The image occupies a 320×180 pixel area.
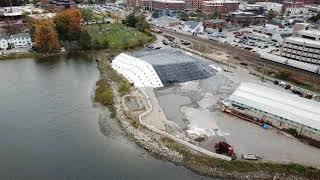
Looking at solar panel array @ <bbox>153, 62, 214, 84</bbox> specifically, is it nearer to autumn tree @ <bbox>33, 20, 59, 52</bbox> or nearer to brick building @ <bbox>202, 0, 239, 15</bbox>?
autumn tree @ <bbox>33, 20, 59, 52</bbox>

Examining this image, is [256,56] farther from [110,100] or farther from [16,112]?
[16,112]

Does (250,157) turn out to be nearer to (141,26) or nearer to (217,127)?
(217,127)

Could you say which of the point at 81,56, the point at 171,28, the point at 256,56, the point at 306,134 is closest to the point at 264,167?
the point at 306,134

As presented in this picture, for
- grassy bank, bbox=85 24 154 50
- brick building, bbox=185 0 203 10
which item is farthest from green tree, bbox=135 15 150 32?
brick building, bbox=185 0 203 10

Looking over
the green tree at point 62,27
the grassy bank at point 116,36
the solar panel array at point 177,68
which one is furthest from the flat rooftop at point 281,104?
the green tree at point 62,27

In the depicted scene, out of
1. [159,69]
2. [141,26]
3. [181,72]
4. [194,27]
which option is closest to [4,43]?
[141,26]

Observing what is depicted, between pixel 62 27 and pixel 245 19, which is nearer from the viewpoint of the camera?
pixel 62 27
